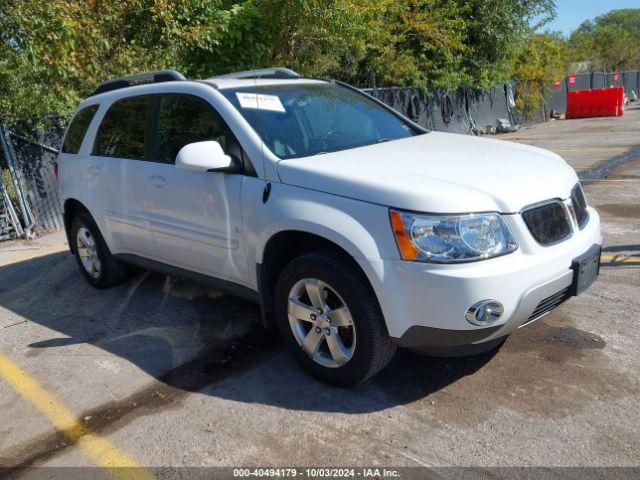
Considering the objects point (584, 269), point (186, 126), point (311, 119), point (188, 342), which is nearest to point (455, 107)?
point (311, 119)

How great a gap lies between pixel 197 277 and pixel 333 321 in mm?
1341

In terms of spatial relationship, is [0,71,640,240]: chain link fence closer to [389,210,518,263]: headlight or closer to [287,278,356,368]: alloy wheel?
[287,278,356,368]: alloy wheel

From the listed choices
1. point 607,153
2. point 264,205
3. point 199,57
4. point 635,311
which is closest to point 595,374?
point 635,311

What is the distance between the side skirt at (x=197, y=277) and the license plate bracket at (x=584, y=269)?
1.84 meters

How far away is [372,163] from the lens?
3363mm

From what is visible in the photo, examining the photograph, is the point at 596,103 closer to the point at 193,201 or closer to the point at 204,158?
the point at 193,201

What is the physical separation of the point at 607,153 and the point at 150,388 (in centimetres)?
1119

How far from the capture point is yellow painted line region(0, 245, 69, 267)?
22.7 feet

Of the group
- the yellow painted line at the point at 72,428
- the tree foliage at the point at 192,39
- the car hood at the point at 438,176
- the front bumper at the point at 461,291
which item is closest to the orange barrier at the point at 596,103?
the tree foliage at the point at 192,39

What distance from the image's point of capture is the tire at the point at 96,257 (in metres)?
5.22

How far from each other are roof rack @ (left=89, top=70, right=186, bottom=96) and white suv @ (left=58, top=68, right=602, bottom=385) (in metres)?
0.03

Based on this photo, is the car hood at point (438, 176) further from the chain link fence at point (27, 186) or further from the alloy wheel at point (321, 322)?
the chain link fence at point (27, 186)

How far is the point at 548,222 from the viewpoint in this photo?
315 centimetres

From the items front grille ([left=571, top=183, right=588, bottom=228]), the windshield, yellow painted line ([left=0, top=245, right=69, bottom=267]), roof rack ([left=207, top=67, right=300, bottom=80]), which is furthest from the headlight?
yellow painted line ([left=0, top=245, right=69, bottom=267])
